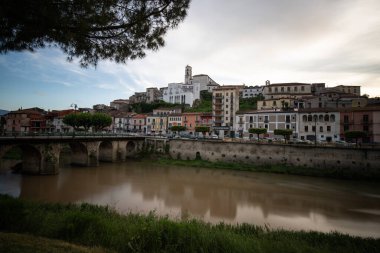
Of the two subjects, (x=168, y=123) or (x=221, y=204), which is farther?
(x=168, y=123)

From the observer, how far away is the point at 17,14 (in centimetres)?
677

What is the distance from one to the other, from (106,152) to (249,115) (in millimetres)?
31235

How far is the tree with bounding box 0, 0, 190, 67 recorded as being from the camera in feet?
22.8

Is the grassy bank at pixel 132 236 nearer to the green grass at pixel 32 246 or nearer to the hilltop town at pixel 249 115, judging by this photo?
the green grass at pixel 32 246

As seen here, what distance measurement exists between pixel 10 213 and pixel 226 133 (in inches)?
2156

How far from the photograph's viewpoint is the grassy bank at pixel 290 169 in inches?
1185

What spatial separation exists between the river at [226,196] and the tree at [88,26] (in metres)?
11.3

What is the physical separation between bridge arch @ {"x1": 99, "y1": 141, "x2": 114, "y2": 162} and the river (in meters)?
9.17

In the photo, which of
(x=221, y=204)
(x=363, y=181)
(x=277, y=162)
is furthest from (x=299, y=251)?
(x=277, y=162)

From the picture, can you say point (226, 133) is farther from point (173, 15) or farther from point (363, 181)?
point (173, 15)

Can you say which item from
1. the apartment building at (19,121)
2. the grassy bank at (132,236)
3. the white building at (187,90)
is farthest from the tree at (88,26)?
the white building at (187,90)

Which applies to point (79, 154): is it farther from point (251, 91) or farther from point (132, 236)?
point (251, 91)

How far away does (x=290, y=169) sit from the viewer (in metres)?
34.2

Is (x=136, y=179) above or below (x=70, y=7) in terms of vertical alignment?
below
